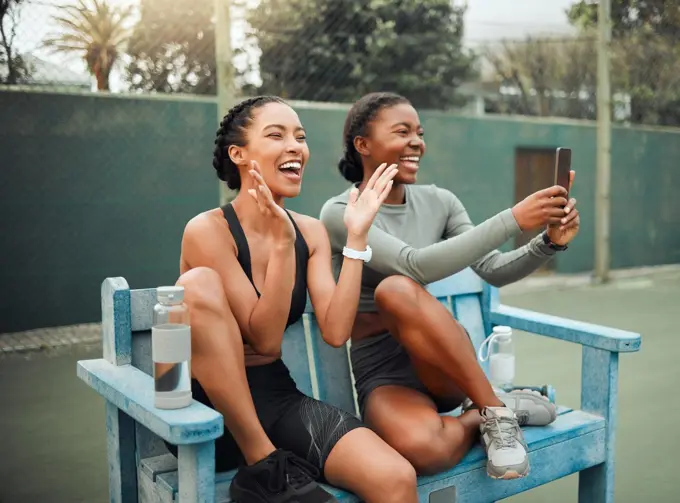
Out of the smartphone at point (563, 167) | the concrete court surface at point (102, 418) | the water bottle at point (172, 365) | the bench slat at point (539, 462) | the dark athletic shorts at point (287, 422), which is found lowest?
the concrete court surface at point (102, 418)

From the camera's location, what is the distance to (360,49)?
10.7 m

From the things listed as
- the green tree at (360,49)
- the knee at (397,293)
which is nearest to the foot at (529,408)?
the knee at (397,293)

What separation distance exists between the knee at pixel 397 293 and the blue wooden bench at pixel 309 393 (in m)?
0.33

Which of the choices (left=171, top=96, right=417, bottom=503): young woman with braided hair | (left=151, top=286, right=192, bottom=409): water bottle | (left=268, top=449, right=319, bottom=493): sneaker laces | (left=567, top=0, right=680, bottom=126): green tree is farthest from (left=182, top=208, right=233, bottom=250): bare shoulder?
(left=567, top=0, right=680, bottom=126): green tree

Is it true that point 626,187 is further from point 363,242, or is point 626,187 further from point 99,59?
point 363,242

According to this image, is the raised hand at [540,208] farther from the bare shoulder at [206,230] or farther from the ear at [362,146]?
the bare shoulder at [206,230]

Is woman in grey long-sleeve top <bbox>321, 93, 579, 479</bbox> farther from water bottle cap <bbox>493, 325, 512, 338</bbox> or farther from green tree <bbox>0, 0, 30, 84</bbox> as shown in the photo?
green tree <bbox>0, 0, 30, 84</bbox>

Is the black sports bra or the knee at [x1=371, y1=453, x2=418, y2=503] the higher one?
the black sports bra

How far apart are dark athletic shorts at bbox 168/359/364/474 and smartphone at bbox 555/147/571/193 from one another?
96 centimetres

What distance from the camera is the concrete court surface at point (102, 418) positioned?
10.6 ft

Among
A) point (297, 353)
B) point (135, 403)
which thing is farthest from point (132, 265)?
point (135, 403)

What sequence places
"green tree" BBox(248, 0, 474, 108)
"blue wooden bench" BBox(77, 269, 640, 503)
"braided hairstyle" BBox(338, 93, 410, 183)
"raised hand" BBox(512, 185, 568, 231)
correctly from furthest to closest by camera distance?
"green tree" BBox(248, 0, 474, 108), "braided hairstyle" BBox(338, 93, 410, 183), "raised hand" BBox(512, 185, 568, 231), "blue wooden bench" BBox(77, 269, 640, 503)

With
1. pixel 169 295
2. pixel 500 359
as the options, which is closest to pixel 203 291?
pixel 169 295

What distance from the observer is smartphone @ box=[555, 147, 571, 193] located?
7.72 ft
